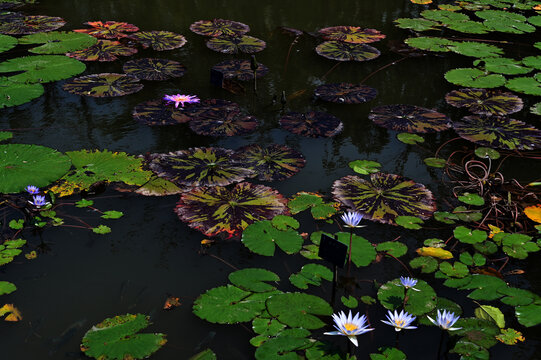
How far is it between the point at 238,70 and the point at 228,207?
2095 mm

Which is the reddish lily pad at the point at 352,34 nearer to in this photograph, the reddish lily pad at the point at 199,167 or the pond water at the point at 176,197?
the pond water at the point at 176,197

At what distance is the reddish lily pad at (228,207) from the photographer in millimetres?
2320

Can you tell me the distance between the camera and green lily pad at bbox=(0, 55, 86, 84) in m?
3.90

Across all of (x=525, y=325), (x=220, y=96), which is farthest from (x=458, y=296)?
(x=220, y=96)

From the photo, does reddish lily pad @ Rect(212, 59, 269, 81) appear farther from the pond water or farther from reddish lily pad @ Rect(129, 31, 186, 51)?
reddish lily pad @ Rect(129, 31, 186, 51)

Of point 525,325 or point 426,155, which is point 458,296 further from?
point 426,155

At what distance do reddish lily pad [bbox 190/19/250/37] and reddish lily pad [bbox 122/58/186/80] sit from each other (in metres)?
1.02

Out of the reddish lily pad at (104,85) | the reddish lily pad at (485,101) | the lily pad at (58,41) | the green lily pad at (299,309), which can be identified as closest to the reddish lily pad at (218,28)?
the lily pad at (58,41)

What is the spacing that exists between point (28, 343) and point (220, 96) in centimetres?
257

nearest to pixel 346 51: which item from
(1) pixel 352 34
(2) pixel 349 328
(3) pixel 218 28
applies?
(1) pixel 352 34

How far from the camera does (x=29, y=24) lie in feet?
17.5

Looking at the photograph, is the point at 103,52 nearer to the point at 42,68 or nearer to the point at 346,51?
the point at 42,68

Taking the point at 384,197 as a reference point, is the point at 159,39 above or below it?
above

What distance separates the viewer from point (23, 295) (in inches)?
76.9
